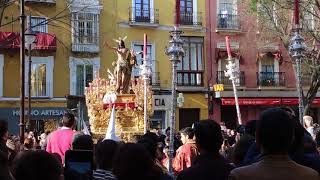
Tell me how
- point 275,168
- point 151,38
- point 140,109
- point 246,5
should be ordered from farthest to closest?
point 151,38
point 246,5
point 140,109
point 275,168

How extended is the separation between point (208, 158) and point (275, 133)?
106cm

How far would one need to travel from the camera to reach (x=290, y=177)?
3.40 meters

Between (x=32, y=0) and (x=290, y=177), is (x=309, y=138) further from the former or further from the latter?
(x=32, y=0)

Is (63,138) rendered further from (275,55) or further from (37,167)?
(275,55)

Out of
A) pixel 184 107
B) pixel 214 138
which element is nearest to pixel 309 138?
pixel 214 138

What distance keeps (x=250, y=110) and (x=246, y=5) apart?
6869mm

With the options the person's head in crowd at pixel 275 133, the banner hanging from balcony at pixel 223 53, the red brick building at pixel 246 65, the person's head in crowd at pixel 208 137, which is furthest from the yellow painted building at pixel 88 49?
the person's head in crowd at pixel 275 133

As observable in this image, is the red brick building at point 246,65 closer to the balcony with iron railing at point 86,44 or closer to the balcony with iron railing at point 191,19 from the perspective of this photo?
the balcony with iron railing at point 191,19

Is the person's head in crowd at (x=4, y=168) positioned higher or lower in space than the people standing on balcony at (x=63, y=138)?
higher

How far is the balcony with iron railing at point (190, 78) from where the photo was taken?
106 feet

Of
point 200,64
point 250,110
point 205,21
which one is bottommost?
point 250,110

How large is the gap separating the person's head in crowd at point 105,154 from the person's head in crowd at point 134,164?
106 cm

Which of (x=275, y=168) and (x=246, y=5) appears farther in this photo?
Result: (x=246, y=5)

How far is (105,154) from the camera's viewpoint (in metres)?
5.03
